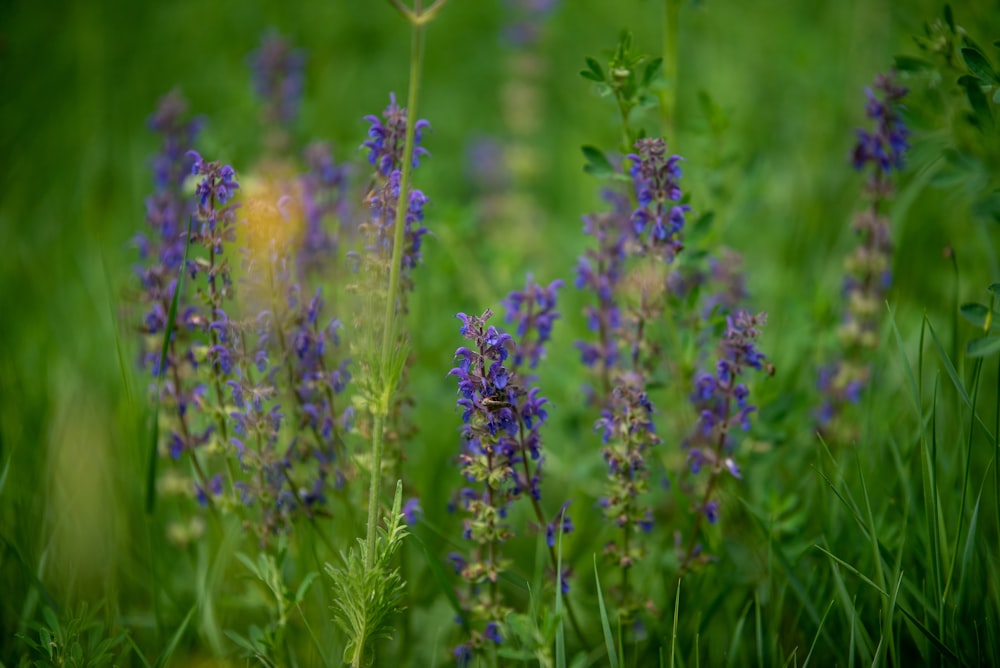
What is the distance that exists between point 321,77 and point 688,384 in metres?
3.99

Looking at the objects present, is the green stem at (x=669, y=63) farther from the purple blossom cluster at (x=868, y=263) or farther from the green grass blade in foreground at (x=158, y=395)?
the green grass blade in foreground at (x=158, y=395)

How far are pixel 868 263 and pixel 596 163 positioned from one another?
4.11 ft

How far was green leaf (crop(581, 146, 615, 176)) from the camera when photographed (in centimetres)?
254

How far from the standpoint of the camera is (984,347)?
2324 millimetres

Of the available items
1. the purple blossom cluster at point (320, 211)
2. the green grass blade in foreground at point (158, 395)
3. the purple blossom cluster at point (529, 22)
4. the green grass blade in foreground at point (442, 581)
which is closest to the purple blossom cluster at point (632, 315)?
the green grass blade in foreground at point (442, 581)

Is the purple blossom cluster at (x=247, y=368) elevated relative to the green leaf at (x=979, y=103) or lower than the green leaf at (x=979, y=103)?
lower

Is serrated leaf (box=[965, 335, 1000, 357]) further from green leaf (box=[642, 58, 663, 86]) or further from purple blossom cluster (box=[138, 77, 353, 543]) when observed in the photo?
purple blossom cluster (box=[138, 77, 353, 543])

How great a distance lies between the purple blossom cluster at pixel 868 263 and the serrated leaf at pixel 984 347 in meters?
0.75

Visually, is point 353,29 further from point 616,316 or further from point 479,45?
point 616,316

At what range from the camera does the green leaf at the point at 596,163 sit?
2.54 metres

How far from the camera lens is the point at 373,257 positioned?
2.34 meters

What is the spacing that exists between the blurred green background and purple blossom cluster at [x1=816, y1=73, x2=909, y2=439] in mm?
126

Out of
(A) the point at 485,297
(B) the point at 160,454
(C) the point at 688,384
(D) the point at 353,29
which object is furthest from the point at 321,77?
(C) the point at 688,384

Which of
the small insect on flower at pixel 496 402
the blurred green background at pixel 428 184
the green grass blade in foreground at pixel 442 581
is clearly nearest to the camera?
the small insect on flower at pixel 496 402
